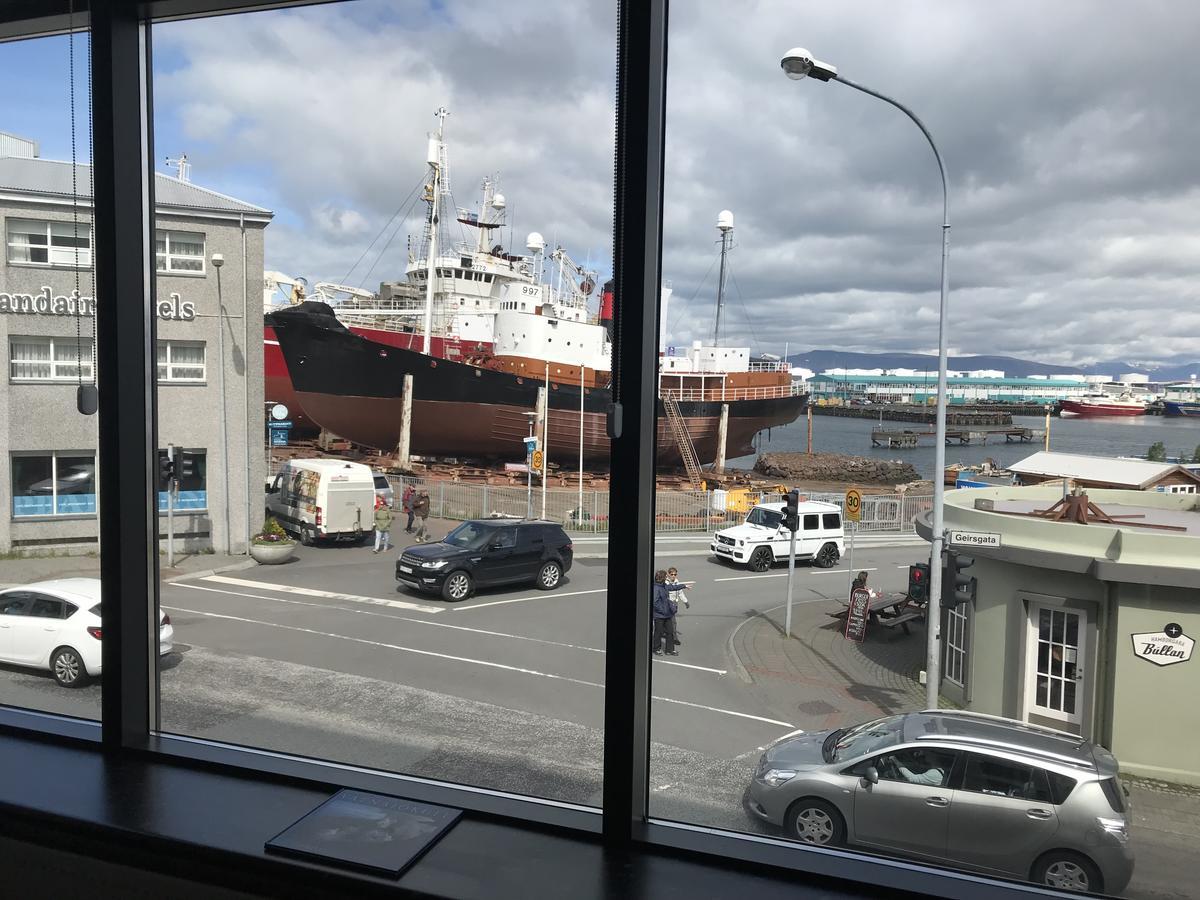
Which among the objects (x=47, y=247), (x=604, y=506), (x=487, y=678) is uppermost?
(x=47, y=247)

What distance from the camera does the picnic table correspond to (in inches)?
82.0

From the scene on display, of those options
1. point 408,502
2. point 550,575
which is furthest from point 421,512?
point 550,575

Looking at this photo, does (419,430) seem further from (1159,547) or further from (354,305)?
(1159,547)

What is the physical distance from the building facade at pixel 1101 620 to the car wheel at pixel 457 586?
86.6 inches

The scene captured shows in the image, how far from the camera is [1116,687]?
1643mm

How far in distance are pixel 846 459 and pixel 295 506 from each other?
118 inches

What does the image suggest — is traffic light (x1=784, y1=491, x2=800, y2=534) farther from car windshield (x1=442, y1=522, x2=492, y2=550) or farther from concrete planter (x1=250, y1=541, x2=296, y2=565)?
concrete planter (x1=250, y1=541, x2=296, y2=565)

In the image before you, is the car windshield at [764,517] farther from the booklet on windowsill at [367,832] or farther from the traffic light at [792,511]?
the booklet on windowsill at [367,832]

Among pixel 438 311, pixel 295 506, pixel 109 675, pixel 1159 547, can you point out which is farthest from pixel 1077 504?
pixel 438 311

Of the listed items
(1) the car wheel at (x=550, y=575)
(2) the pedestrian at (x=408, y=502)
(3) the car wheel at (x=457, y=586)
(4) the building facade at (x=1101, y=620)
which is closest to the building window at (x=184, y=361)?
(2) the pedestrian at (x=408, y=502)

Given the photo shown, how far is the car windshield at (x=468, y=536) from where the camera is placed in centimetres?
349

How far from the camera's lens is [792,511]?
2.53 metres

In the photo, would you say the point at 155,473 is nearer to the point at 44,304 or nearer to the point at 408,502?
the point at 44,304

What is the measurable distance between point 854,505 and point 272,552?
9.17 ft
